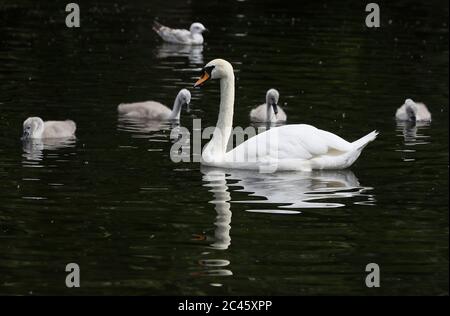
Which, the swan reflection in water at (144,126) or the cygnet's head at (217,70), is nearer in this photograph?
the cygnet's head at (217,70)

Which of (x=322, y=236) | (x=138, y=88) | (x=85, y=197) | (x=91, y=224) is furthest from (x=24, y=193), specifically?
(x=138, y=88)

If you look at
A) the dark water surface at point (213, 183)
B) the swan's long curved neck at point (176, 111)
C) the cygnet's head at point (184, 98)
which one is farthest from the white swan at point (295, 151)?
the swan's long curved neck at point (176, 111)

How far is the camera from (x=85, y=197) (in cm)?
1266

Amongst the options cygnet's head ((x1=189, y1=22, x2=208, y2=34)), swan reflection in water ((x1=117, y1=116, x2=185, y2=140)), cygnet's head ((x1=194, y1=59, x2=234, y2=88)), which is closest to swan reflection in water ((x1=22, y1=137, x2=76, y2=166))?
swan reflection in water ((x1=117, y1=116, x2=185, y2=140))

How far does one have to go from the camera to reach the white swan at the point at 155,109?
18025 mm

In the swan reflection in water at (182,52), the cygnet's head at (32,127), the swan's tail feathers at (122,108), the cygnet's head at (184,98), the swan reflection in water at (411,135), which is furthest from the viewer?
the swan reflection in water at (182,52)

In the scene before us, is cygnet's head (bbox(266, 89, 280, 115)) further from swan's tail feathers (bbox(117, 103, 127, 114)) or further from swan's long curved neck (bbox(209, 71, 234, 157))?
swan's long curved neck (bbox(209, 71, 234, 157))

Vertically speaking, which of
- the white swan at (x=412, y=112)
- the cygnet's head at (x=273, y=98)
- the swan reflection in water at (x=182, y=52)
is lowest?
the white swan at (x=412, y=112)

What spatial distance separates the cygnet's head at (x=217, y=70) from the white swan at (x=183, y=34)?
37.2 feet

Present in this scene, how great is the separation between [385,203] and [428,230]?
1106mm

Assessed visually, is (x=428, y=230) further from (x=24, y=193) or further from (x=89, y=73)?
(x=89, y=73)

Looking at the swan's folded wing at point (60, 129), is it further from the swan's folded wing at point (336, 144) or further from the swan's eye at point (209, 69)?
the swan's folded wing at point (336, 144)

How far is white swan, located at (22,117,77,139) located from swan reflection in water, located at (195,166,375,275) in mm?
2312

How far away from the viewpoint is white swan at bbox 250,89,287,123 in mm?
17953
